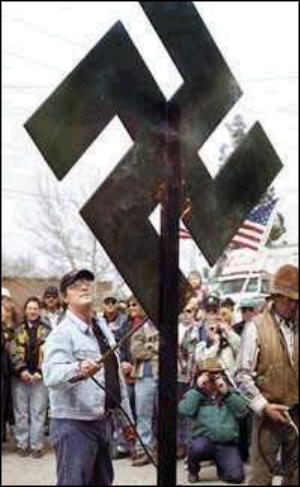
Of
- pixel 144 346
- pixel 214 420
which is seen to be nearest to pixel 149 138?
pixel 144 346

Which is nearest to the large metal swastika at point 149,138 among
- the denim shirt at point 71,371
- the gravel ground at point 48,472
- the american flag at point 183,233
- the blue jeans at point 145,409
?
the american flag at point 183,233

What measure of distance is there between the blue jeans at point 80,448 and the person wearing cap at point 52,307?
0.70 feet

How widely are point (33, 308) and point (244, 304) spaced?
714 millimetres

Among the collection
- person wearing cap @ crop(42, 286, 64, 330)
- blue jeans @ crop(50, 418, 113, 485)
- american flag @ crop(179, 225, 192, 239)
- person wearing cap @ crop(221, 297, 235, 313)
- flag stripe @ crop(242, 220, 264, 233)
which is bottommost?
blue jeans @ crop(50, 418, 113, 485)

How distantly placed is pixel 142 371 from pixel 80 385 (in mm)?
486

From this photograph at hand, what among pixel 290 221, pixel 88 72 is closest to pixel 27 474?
pixel 290 221

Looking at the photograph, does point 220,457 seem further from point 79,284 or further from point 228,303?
point 79,284

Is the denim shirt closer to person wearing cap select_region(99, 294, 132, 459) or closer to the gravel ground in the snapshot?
person wearing cap select_region(99, 294, 132, 459)

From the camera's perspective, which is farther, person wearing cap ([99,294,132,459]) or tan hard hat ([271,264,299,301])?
tan hard hat ([271,264,299,301])

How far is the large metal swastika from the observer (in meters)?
2.10

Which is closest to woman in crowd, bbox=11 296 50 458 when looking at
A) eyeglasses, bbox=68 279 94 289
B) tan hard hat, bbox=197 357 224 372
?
eyeglasses, bbox=68 279 94 289

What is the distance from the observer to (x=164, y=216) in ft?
7.20

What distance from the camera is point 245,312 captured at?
2.65 metres

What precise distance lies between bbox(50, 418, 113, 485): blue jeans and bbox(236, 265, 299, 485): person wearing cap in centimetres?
45
